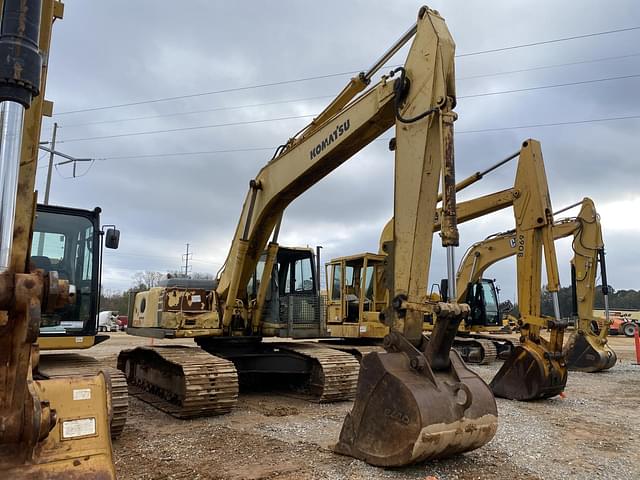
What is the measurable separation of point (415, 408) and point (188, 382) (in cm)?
346

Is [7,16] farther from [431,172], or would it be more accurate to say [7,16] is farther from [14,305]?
[431,172]

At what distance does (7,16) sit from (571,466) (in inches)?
212

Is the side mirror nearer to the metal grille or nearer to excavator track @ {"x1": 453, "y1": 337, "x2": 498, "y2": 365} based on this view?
the metal grille

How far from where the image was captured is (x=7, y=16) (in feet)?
6.97

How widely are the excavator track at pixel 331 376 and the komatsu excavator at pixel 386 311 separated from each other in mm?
21

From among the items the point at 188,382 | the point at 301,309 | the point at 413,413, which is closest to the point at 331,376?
the point at 301,309

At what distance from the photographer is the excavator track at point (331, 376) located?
779 cm

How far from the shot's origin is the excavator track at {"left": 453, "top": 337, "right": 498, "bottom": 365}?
13.7m

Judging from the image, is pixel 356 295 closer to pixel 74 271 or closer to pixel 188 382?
pixel 188 382

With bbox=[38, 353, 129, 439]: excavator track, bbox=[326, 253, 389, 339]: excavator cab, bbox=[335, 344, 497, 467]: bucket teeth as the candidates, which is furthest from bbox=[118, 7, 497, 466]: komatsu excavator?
bbox=[326, 253, 389, 339]: excavator cab

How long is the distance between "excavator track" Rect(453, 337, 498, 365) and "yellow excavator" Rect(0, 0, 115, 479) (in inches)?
456

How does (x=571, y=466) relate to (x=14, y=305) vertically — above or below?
below

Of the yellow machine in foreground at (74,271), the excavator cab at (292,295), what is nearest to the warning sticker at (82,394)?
the yellow machine in foreground at (74,271)

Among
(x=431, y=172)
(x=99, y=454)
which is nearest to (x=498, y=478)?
(x=431, y=172)
